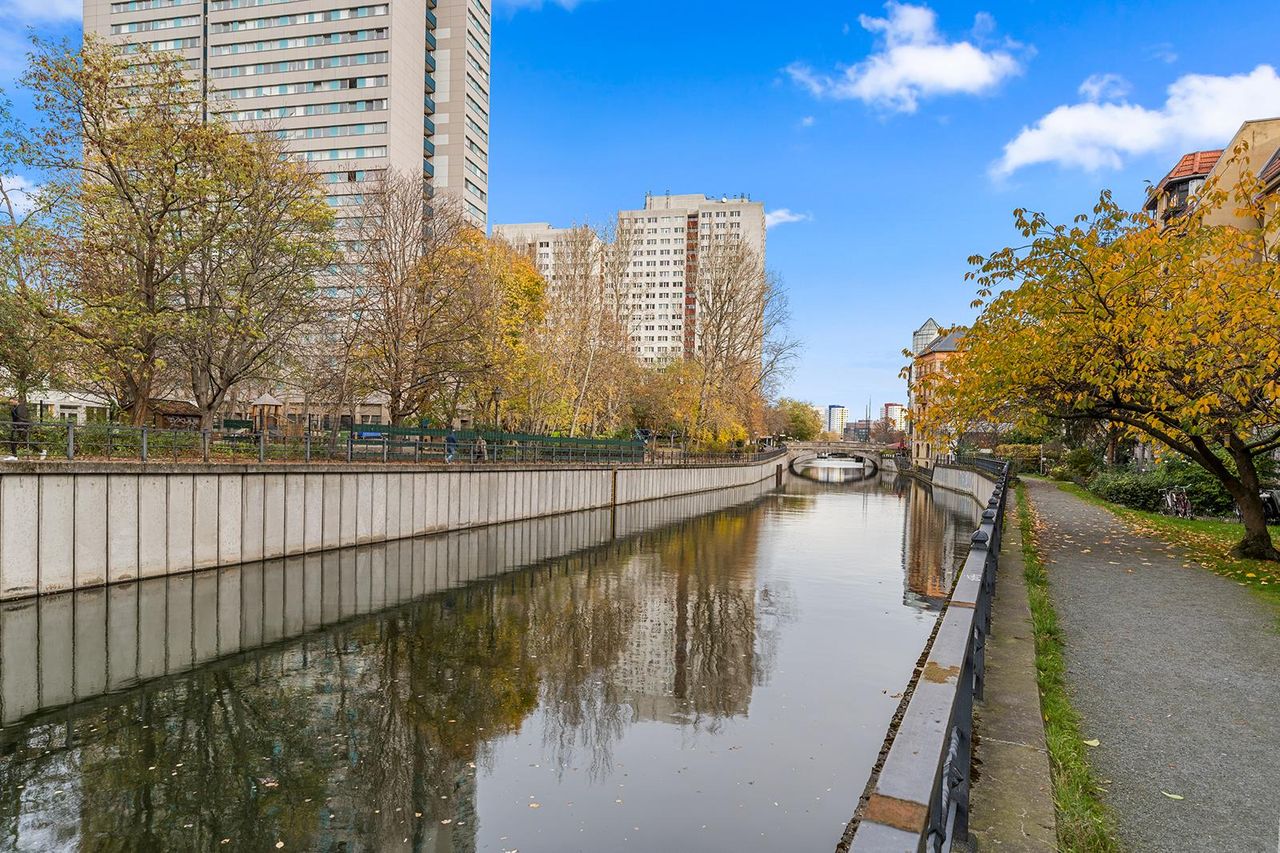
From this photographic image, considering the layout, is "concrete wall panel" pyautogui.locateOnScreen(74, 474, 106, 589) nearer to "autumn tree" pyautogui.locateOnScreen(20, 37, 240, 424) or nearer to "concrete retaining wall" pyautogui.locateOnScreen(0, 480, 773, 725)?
"concrete retaining wall" pyautogui.locateOnScreen(0, 480, 773, 725)

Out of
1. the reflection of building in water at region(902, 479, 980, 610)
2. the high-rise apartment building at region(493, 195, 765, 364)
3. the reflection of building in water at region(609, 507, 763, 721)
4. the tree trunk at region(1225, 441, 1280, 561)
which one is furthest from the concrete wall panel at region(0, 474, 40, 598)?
the high-rise apartment building at region(493, 195, 765, 364)

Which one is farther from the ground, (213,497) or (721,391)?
(721,391)

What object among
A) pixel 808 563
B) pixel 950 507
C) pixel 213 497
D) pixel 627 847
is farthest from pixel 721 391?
pixel 627 847

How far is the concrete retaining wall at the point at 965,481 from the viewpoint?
42938mm

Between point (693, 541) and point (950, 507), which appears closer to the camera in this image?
point (693, 541)

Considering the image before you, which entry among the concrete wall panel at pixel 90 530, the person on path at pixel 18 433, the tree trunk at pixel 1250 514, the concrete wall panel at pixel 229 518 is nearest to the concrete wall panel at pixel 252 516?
the concrete wall panel at pixel 229 518

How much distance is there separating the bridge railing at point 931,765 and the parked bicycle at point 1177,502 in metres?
25.2

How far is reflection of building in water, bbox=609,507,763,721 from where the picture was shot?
10.9 meters

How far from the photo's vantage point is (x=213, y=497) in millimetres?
18500

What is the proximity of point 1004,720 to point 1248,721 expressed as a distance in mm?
2352

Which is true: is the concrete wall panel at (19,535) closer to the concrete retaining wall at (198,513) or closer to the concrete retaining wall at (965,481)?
the concrete retaining wall at (198,513)

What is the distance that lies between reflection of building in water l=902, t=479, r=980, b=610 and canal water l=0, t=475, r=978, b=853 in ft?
1.58

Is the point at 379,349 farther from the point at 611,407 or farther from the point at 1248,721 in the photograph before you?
the point at 1248,721

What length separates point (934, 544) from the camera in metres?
29.1
